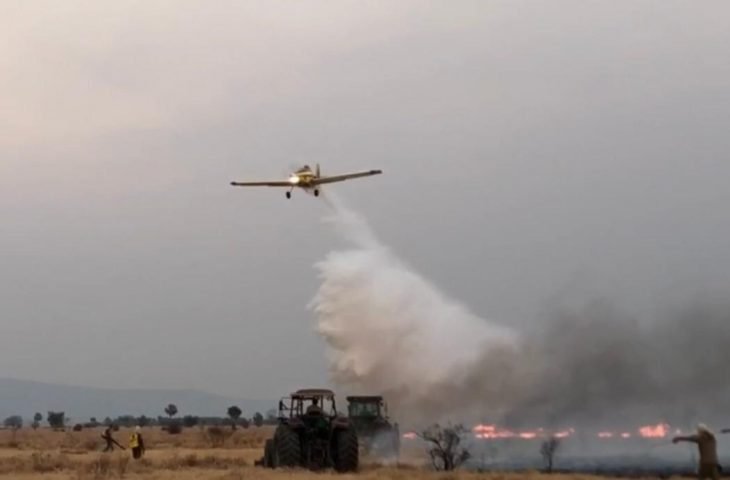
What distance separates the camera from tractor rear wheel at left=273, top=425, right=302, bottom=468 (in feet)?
105

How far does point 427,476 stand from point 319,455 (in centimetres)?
492

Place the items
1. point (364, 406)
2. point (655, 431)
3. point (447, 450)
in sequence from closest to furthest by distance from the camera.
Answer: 1. point (447, 450)
2. point (655, 431)
3. point (364, 406)

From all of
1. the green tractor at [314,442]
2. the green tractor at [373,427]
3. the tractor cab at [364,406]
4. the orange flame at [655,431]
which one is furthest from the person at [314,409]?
the orange flame at [655,431]

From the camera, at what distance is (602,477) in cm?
3002

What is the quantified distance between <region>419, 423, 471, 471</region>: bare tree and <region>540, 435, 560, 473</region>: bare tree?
273cm

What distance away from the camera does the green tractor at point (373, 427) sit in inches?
1642

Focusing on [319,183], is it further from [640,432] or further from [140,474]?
[140,474]

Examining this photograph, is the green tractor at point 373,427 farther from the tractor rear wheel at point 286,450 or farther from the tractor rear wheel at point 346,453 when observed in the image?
the tractor rear wheel at point 286,450

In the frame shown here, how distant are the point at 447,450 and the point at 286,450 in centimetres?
673

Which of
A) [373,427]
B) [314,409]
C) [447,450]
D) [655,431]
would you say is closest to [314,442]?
[314,409]

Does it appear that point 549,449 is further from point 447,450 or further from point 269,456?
point 269,456

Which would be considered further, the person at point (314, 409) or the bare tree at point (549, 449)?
the bare tree at point (549, 449)

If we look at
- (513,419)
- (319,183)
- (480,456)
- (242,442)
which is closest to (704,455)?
(480,456)

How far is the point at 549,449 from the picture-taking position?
39469mm
